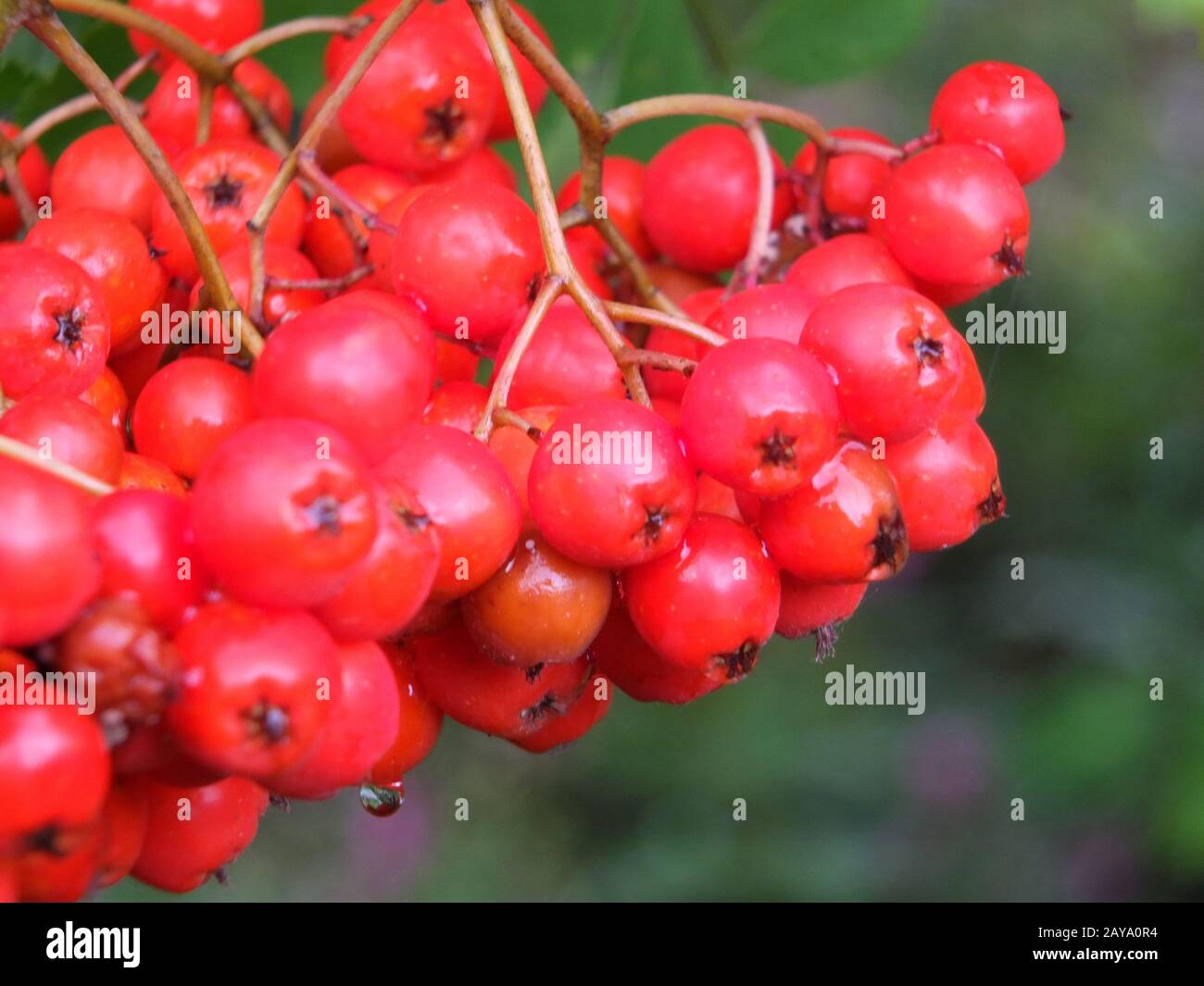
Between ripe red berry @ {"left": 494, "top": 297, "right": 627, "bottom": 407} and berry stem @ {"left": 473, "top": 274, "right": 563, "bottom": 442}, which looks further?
ripe red berry @ {"left": 494, "top": 297, "right": 627, "bottom": 407}

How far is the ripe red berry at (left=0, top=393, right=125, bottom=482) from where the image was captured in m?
1.02

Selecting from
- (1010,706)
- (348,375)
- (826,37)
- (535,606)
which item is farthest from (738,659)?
(1010,706)

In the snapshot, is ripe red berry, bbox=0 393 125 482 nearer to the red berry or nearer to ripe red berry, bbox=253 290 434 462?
ripe red berry, bbox=253 290 434 462

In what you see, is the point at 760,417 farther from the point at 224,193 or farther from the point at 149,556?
the point at 224,193

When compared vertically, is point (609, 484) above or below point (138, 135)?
below

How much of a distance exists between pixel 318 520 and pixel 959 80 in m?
1.04

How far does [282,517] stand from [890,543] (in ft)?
1.90

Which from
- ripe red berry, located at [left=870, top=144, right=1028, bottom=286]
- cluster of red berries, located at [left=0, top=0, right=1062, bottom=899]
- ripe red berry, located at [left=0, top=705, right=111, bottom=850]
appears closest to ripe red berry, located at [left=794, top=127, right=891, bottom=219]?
cluster of red berries, located at [left=0, top=0, right=1062, bottom=899]

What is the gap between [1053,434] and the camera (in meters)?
3.69

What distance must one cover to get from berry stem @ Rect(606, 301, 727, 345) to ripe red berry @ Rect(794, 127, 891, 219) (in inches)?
16.1

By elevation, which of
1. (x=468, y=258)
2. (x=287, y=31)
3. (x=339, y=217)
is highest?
(x=287, y=31)

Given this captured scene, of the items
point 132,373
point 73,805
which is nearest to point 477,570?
point 73,805

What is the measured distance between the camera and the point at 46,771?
2.80 ft

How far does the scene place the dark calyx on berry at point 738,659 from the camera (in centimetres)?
124
